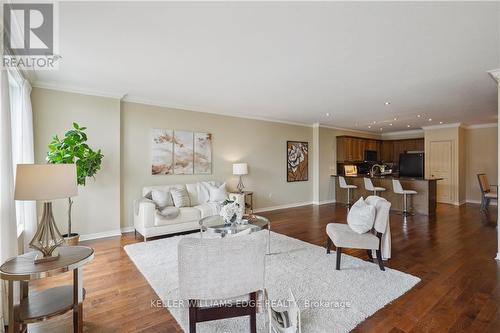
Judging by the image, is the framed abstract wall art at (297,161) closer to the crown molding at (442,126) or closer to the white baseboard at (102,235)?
the crown molding at (442,126)

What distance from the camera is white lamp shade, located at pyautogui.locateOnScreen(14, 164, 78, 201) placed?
5.68 ft

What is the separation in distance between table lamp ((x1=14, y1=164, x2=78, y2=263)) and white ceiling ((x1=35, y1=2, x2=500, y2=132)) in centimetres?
135

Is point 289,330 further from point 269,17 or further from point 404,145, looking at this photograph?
point 404,145

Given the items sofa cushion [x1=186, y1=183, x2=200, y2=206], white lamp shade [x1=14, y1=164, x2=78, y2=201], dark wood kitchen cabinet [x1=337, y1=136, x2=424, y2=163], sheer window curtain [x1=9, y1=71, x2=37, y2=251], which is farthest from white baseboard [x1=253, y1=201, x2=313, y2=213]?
white lamp shade [x1=14, y1=164, x2=78, y2=201]

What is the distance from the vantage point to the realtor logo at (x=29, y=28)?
6.70 feet

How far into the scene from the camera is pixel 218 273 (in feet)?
5.08

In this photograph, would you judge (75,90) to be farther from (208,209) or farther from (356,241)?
(356,241)

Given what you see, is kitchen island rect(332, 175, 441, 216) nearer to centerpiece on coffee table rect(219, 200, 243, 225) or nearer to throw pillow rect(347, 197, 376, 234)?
throw pillow rect(347, 197, 376, 234)

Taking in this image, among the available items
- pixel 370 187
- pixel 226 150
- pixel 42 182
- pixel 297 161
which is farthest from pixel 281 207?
pixel 42 182

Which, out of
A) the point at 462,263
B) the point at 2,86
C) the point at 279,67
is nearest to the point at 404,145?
the point at 462,263

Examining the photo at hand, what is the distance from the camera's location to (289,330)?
5.94ft

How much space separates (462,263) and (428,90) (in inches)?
112

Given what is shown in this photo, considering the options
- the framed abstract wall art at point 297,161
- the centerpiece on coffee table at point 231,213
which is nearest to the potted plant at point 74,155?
the centerpiece on coffee table at point 231,213

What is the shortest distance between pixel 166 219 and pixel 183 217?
314 millimetres
